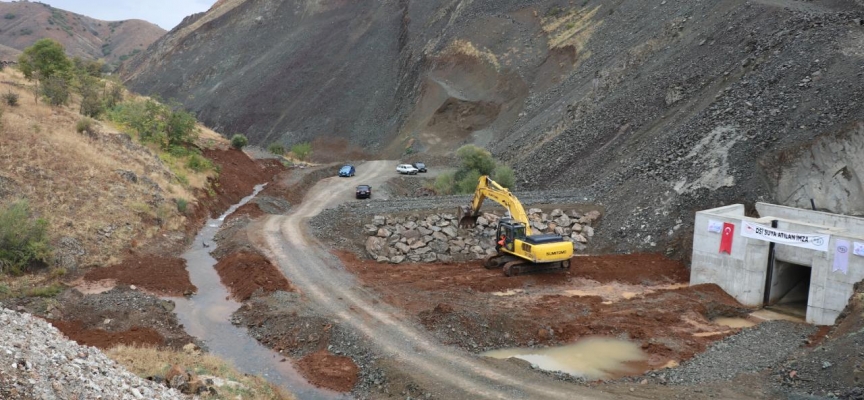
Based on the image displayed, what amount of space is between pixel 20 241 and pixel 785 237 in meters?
26.2

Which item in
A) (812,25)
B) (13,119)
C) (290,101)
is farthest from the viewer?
(290,101)

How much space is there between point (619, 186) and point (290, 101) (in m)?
51.2

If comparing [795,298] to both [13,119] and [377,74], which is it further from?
[377,74]

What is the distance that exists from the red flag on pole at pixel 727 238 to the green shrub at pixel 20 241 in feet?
79.2

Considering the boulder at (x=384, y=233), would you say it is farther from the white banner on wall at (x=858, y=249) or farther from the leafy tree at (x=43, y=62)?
the leafy tree at (x=43, y=62)

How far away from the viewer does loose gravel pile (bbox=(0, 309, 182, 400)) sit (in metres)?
10.1

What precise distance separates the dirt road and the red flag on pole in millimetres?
11310

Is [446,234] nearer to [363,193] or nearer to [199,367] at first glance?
[363,193]

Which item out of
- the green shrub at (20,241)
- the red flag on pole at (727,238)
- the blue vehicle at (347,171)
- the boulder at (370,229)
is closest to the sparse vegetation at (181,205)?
the green shrub at (20,241)

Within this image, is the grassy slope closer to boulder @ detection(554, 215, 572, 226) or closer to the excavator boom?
the excavator boom

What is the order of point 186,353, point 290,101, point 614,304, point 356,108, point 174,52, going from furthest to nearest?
point 174,52 → point 290,101 → point 356,108 → point 614,304 → point 186,353

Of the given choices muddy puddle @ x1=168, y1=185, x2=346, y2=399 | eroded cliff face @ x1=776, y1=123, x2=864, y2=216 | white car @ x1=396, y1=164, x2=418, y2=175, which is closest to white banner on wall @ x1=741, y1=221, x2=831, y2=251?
eroded cliff face @ x1=776, y1=123, x2=864, y2=216

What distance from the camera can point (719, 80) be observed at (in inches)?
1399

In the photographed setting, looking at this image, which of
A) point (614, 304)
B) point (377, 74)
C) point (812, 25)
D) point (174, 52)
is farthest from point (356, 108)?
point (614, 304)
